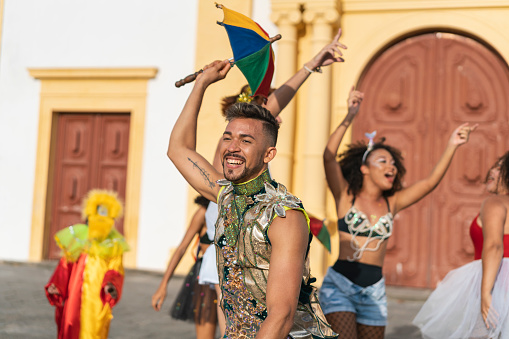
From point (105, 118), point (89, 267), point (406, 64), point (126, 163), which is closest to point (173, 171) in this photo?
point (126, 163)

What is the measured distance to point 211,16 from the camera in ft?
37.2

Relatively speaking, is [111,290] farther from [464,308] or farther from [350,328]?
[464,308]

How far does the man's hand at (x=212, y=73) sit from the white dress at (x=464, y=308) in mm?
2461

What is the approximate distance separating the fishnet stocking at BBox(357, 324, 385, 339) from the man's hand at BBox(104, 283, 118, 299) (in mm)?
1784

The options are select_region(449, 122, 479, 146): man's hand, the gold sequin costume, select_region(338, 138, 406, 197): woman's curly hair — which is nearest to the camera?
the gold sequin costume

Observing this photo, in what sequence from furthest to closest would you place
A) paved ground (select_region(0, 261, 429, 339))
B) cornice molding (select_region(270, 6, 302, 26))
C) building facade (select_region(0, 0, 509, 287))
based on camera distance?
cornice molding (select_region(270, 6, 302, 26))
building facade (select_region(0, 0, 509, 287))
paved ground (select_region(0, 261, 429, 339))

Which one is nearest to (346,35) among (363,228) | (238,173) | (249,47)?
(363,228)

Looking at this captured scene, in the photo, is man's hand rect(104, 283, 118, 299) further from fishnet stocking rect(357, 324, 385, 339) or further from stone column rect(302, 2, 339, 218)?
stone column rect(302, 2, 339, 218)

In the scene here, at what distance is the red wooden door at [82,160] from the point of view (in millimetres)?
12172

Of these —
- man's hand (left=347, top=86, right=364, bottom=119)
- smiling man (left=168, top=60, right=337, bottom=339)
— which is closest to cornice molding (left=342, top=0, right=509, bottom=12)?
man's hand (left=347, top=86, right=364, bottom=119)

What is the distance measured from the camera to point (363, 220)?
471 centimetres

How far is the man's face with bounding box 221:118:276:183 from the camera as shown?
8.22ft

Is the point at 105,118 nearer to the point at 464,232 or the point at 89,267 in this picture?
the point at 464,232

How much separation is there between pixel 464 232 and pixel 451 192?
65cm
